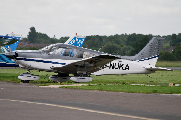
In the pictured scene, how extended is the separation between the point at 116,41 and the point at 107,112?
485 feet

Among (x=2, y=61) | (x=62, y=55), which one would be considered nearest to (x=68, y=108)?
(x=62, y=55)

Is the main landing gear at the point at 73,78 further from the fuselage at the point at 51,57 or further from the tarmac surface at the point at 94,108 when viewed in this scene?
the tarmac surface at the point at 94,108

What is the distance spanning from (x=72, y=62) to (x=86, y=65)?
1003mm

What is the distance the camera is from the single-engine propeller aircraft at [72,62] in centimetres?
2048

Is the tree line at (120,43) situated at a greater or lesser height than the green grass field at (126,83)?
greater

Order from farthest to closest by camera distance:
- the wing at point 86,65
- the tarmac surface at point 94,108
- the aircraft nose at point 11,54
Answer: the aircraft nose at point 11,54
the wing at point 86,65
the tarmac surface at point 94,108

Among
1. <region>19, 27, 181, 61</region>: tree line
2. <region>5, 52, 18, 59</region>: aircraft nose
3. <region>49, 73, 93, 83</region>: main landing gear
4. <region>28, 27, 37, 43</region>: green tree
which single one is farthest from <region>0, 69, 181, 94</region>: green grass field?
<region>28, 27, 37, 43</region>: green tree

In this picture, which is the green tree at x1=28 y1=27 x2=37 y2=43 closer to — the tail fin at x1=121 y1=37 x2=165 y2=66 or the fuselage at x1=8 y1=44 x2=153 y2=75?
the tail fin at x1=121 y1=37 x2=165 y2=66

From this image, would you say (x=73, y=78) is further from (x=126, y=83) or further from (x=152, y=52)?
(x=152, y=52)

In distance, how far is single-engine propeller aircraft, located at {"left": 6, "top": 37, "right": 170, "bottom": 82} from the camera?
20484 millimetres

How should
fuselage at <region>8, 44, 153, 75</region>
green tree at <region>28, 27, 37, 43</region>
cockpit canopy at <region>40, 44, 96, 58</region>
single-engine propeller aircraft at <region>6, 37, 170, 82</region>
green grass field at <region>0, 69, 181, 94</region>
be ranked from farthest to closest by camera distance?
green tree at <region>28, 27, 37, 43</region>, cockpit canopy at <region>40, 44, 96, 58</region>, fuselage at <region>8, 44, 153, 75</region>, single-engine propeller aircraft at <region>6, 37, 170, 82</region>, green grass field at <region>0, 69, 181, 94</region>

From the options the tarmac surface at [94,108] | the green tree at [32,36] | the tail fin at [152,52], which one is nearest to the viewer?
the tarmac surface at [94,108]

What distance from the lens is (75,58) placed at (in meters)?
21.1

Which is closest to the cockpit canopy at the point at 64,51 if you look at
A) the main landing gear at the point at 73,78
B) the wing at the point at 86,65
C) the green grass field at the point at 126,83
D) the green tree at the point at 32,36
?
the wing at the point at 86,65
